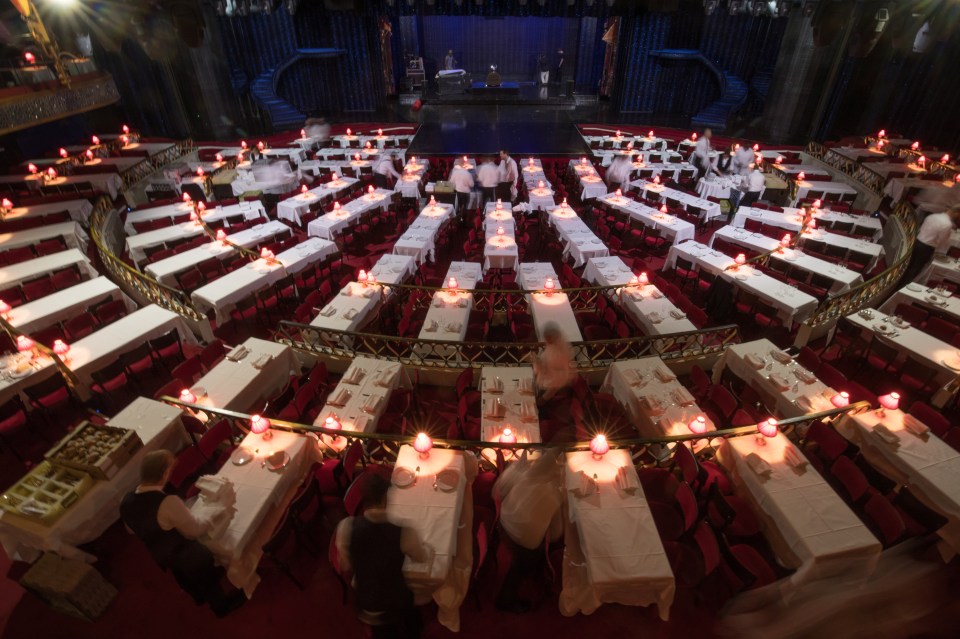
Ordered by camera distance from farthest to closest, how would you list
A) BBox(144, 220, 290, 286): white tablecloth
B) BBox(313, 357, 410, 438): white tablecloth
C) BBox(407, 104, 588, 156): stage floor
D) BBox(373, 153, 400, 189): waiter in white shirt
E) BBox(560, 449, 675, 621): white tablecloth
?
BBox(407, 104, 588, 156): stage floor < BBox(373, 153, 400, 189): waiter in white shirt < BBox(144, 220, 290, 286): white tablecloth < BBox(313, 357, 410, 438): white tablecloth < BBox(560, 449, 675, 621): white tablecloth

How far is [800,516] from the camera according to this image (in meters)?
4.48

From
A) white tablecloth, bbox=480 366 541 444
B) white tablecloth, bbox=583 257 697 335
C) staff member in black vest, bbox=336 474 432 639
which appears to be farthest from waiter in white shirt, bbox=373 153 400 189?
staff member in black vest, bbox=336 474 432 639

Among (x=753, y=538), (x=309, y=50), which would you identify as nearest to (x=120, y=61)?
(x=309, y=50)

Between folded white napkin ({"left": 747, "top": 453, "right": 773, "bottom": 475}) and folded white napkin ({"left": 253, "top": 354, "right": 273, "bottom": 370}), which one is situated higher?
folded white napkin ({"left": 747, "top": 453, "right": 773, "bottom": 475})

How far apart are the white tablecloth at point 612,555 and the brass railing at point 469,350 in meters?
2.80

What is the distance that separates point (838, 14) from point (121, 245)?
68.2 feet

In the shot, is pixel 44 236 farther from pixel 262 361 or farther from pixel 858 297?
pixel 858 297

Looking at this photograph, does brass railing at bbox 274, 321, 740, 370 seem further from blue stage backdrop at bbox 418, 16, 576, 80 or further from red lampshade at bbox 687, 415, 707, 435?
blue stage backdrop at bbox 418, 16, 576, 80

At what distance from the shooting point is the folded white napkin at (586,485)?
182 inches

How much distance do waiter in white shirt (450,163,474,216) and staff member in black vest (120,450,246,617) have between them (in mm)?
11183

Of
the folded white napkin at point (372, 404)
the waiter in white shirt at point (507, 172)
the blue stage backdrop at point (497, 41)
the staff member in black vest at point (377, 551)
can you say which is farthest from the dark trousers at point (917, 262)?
the blue stage backdrop at point (497, 41)

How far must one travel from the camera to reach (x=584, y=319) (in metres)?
8.38

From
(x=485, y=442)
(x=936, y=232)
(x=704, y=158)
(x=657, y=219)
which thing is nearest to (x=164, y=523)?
(x=485, y=442)

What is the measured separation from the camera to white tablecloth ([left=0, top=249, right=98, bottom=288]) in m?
8.57
